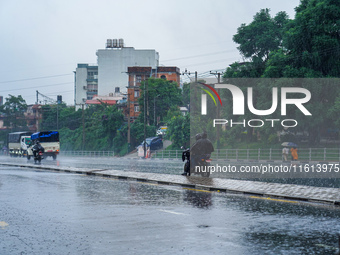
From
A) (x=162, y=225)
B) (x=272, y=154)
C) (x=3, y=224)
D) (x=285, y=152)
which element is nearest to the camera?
(x=162, y=225)

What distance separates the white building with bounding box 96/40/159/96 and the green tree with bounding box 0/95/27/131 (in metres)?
19.0

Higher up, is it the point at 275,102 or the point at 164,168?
the point at 275,102

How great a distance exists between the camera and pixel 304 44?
47.7 metres

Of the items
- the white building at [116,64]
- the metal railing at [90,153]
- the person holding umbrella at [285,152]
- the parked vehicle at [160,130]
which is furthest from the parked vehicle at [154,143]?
the white building at [116,64]

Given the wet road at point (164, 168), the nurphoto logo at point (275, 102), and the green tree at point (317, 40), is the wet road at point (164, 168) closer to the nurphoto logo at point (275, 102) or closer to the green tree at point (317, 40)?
the nurphoto logo at point (275, 102)

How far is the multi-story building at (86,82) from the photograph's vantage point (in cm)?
13739

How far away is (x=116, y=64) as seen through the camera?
124 metres

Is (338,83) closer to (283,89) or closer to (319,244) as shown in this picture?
(283,89)

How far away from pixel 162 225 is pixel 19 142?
69130mm

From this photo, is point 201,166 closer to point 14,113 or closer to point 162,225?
point 162,225

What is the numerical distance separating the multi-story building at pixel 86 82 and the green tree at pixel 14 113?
18.6 metres

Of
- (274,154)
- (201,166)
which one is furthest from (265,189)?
(274,154)

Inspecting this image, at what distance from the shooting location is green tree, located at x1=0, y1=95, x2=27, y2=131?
120 m

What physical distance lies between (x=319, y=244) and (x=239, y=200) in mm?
6181
